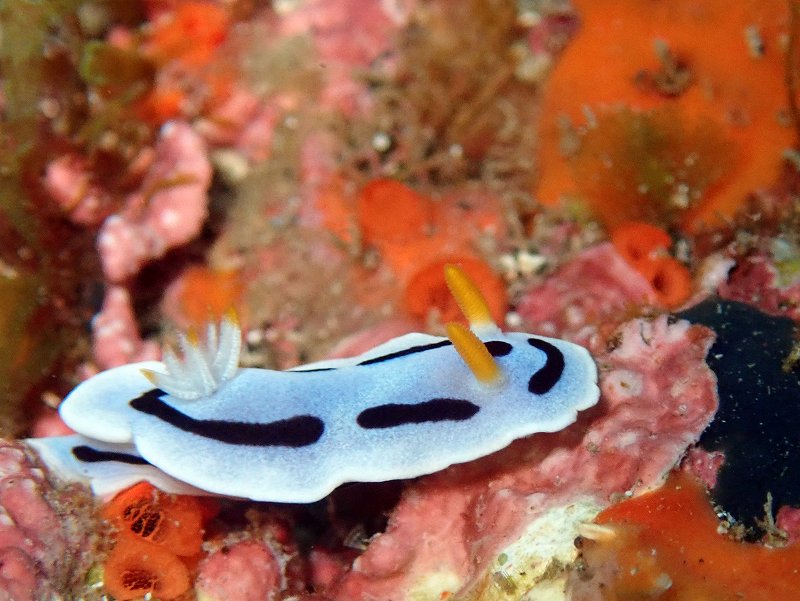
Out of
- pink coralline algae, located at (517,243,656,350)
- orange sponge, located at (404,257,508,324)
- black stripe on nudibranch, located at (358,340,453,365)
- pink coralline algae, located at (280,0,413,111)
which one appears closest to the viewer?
black stripe on nudibranch, located at (358,340,453,365)

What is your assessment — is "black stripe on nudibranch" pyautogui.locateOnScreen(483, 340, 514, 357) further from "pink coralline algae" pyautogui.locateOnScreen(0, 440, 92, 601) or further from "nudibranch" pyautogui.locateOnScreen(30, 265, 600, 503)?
"pink coralline algae" pyautogui.locateOnScreen(0, 440, 92, 601)

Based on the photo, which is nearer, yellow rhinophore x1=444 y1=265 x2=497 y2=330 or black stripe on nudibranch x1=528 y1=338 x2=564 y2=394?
black stripe on nudibranch x1=528 y1=338 x2=564 y2=394

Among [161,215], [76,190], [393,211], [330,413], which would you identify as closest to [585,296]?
[393,211]

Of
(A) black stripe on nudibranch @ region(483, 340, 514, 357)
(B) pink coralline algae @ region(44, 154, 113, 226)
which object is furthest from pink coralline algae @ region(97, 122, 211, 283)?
(A) black stripe on nudibranch @ region(483, 340, 514, 357)

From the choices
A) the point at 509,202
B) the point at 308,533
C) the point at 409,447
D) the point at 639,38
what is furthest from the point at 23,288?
the point at 639,38

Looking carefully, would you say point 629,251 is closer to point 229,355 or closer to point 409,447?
point 409,447

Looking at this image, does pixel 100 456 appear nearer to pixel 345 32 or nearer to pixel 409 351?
pixel 409 351
